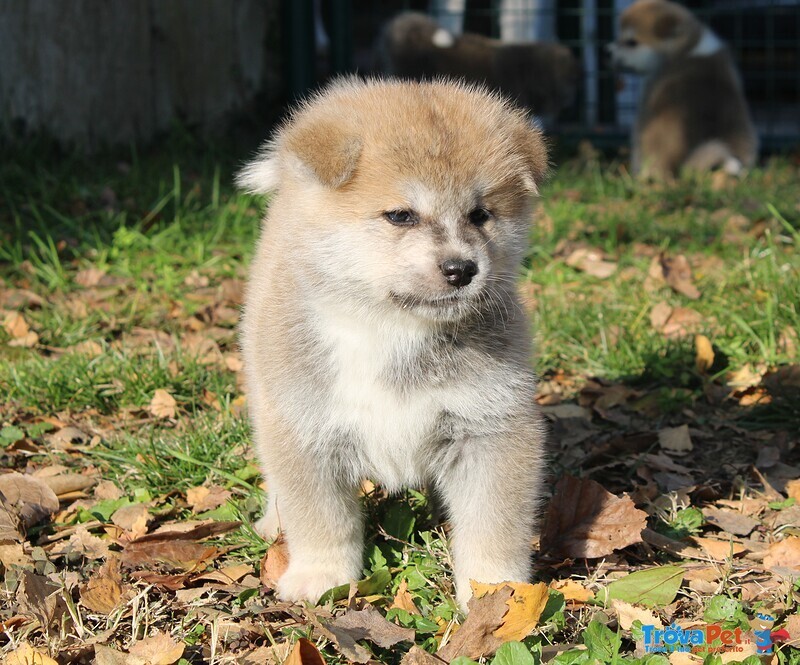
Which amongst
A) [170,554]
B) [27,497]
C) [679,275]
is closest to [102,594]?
[170,554]

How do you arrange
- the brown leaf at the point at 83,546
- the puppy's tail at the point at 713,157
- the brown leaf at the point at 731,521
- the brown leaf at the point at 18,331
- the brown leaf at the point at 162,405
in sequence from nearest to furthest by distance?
the brown leaf at the point at 83,546, the brown leaf at the point at 731,521, the brown leaf at the point at 162,405, the brown leaf at the point at 18,331, the puppy's tail at the point at 713,157

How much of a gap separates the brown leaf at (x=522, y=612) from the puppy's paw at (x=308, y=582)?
A: 45 cm

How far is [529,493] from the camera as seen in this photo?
8.47 ft

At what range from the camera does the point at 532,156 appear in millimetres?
2639

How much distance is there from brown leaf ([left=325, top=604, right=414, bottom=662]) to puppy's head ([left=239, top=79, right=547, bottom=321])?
Answer: 75cm

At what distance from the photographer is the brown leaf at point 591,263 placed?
488 centimetres

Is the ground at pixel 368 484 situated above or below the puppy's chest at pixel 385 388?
below

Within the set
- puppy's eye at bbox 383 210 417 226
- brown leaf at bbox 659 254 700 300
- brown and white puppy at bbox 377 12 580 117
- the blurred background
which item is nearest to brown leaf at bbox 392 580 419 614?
puppy's eye at bbox 383 210 417 226

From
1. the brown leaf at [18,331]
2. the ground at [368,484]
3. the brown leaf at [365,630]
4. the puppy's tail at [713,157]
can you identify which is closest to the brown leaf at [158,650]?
the ground at [368,484]

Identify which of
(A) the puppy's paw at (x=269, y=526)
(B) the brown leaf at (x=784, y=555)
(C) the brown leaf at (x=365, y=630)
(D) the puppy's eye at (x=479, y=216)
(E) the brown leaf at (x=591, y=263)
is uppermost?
(D) the puppy's eye at (x=479, y=216)

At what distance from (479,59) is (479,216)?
598 cm

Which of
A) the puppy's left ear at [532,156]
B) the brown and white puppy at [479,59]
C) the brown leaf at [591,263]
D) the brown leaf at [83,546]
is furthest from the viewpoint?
the brown and white puppy at [479,59]

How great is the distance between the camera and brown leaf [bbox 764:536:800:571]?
107 inches

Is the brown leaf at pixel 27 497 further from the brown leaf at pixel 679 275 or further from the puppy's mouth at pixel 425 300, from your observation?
the brown leaf at pixel 679 275
